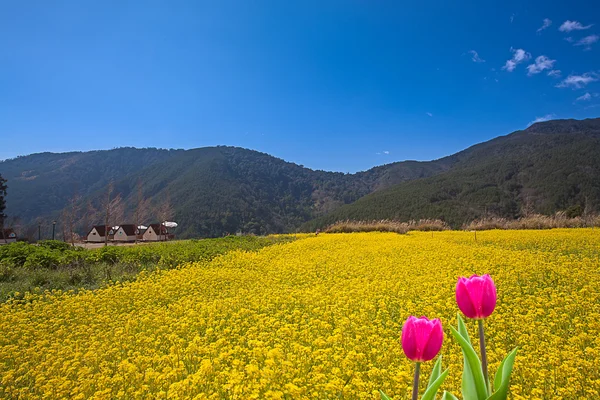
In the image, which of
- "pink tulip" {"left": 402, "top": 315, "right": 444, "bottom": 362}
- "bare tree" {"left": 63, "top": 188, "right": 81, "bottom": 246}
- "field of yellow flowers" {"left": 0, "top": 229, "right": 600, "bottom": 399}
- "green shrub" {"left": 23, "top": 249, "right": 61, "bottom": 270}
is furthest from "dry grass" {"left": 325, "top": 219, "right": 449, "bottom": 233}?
"pink tulip" {"left": 402, "top": 315, "right": 444, "bottom": 362}

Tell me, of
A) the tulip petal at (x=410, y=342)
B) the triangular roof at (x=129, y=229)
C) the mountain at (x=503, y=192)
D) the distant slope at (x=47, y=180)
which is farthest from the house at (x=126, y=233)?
the tulip petal at (x=410, y=342)

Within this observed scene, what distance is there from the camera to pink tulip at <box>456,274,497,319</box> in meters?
1.40

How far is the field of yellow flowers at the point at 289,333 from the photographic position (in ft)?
10.4

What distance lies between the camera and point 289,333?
14.2ft

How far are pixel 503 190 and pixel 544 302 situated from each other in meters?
82.3

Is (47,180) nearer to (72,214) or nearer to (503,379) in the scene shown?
(72,214)

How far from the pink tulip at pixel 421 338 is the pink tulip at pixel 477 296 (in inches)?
6.2

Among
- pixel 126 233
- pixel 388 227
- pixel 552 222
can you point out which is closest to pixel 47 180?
pixel 126 233

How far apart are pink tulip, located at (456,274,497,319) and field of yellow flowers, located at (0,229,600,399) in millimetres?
1667

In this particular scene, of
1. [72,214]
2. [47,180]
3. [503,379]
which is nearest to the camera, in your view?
[503,379]

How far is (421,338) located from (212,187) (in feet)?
384

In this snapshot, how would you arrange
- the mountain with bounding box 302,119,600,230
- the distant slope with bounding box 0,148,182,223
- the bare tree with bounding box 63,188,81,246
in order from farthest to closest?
the distant slope with bounding box 0,148,182,223 < the mountain with bounding box 302,119,600,230 < the bare tree with bounding box 63,188,81,246

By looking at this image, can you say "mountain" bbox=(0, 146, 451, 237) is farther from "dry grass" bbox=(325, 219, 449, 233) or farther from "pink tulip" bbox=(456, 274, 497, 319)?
"pink tulip" bbox=(456, 274, 497, 319)

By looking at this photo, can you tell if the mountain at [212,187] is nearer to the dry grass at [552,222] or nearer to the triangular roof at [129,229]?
the triangular roof at [129,229]
